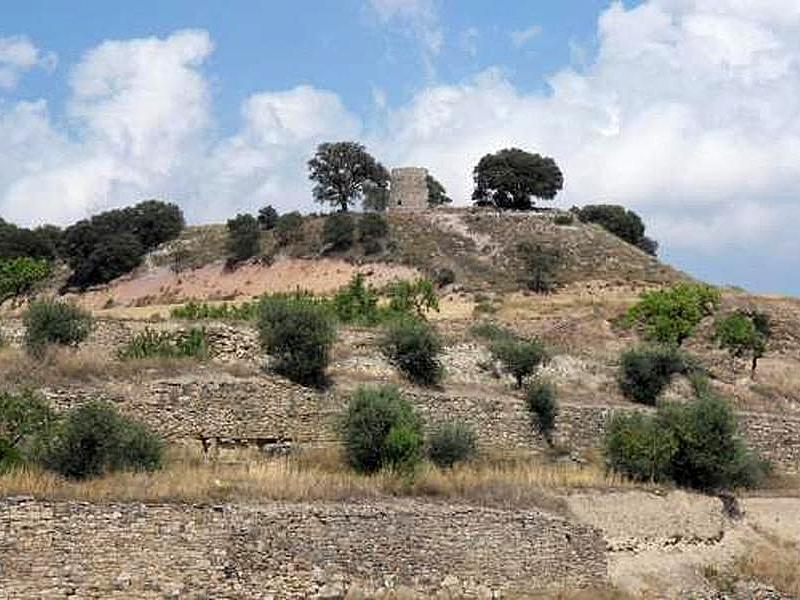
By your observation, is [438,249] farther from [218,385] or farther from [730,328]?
[218,385]

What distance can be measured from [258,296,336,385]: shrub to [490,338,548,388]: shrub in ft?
20.0

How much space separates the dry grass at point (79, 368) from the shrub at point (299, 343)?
109 centimetres

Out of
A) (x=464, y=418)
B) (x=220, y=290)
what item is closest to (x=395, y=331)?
(x=464, y=418)

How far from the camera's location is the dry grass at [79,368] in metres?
28.8

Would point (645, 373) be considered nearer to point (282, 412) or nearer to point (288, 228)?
point (282, 412)

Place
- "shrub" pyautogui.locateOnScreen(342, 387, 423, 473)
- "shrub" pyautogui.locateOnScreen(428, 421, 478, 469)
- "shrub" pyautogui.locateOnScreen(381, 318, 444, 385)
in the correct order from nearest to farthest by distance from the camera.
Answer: "shrub" pyautogui.locateOnScreen(342, 387, 423, 473) → "shrub" pyautogui.locateOnScreen(428, 421, 478, 469) → "shrub" pyautogui.locateOnScreen(381, 318, 444, 385)

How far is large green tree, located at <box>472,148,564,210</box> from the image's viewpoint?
92.2 m

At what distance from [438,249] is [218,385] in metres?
46.8

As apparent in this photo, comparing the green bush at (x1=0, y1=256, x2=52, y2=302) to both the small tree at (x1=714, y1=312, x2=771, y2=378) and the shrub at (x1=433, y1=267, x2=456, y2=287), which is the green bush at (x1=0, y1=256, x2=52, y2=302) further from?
the small tree at (x1=714, y1=312, x2=771, y2=378)

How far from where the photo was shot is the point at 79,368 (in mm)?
29703

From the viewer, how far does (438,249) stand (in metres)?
77.1

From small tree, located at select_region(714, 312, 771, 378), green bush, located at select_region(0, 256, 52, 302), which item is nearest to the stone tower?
green bush, located at select_region(0, 256, 52, 302)

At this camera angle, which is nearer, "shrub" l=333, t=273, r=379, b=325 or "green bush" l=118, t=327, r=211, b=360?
"green bush" l=118, t=327, r=211, b=360

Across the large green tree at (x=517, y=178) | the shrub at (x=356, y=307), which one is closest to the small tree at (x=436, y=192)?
the large green tree at (x=517, y=178)
